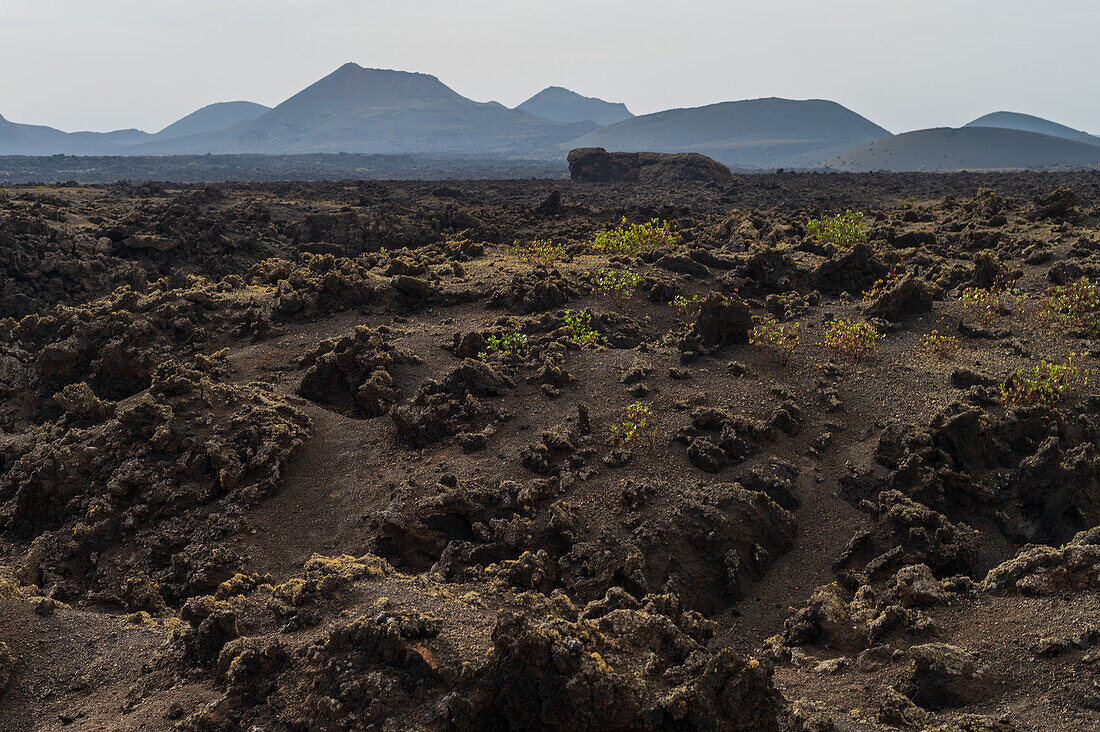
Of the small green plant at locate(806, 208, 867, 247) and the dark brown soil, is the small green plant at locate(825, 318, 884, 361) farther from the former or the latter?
the small green plant at locate(806, 208, 867, 247)

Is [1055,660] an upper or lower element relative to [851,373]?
lower

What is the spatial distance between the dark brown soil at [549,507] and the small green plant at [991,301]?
0.61ft

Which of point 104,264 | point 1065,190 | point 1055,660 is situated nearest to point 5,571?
point 1055,660

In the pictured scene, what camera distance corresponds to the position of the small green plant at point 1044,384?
7957 millimetres

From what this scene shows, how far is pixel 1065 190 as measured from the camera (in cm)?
1877

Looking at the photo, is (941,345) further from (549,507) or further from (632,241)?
(632,241)

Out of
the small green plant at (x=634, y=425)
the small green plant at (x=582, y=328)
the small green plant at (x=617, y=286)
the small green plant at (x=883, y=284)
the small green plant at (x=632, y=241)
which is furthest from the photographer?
the small green plant at (x=632, y=241)

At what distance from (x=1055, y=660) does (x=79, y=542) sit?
8.69 meters

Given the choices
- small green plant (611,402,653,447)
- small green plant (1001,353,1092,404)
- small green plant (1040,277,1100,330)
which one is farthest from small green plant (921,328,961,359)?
small green plant (611,402,653,447)

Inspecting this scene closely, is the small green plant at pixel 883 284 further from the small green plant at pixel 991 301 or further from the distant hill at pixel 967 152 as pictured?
the distant hill at pixel 967 152

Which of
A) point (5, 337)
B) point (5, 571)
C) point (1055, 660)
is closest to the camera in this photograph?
point (1055, 660)

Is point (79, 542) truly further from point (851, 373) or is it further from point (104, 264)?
point (104, 264)

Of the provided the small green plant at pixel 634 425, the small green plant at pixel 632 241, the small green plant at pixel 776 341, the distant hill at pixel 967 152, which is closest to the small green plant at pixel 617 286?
the small green plant at pixel 632 241

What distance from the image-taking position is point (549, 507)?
6703mm
